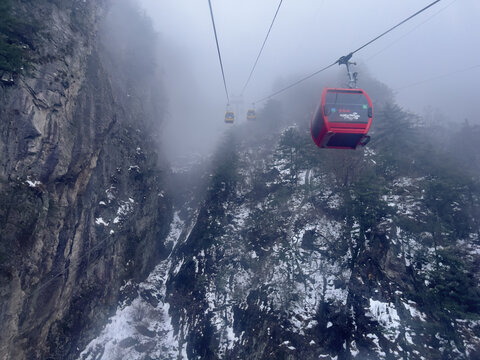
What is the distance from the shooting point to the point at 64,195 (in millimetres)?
15250

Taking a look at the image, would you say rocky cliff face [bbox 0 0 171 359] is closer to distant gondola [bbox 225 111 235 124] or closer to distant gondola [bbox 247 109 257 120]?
distant gondola [bbox 225 111 235 124]

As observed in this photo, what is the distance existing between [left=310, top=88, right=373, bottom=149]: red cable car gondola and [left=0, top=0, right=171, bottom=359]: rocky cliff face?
1468 centimetres

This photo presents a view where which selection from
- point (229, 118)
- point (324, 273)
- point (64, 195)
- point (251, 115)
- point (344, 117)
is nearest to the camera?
point (344, 117)

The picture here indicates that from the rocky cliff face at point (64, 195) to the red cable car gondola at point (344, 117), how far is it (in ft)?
48.2

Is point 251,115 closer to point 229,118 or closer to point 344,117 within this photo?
point 229,118

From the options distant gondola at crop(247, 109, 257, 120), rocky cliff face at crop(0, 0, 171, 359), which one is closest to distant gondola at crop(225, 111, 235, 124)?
distant gondola at crop(247, 109, 257, 120)

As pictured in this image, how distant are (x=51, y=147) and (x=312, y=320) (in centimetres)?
1942

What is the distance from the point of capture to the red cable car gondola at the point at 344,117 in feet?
37.1

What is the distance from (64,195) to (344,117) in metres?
16.1

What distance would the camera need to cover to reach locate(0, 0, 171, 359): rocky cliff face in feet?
39.6

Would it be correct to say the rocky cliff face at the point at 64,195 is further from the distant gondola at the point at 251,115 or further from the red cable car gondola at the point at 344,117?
Answer: the distant gondola at the point at 251,115

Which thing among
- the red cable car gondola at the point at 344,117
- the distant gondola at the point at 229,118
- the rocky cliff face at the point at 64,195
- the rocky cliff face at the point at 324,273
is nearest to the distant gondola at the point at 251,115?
the distant gondola at the point at 229,118

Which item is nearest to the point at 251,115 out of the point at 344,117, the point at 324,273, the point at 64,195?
the point at 324,273

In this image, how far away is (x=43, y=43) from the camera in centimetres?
1499
